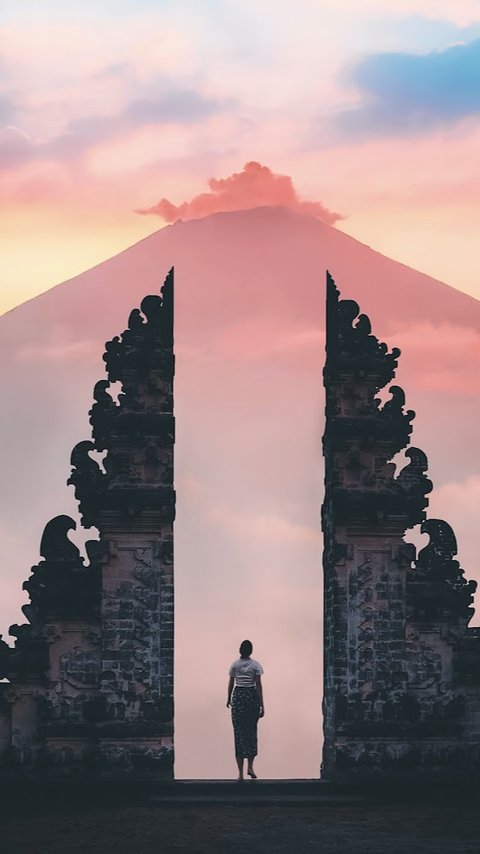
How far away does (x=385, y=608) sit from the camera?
26469 millimetres

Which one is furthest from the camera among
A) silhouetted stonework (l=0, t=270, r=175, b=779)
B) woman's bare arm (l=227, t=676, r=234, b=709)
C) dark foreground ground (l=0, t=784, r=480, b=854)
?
woman's bare arm (l=227, t=676, r=234, b=709)

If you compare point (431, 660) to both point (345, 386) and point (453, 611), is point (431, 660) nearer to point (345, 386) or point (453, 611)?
point (453, 611)

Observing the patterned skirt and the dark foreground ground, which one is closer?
the dark foreground ground

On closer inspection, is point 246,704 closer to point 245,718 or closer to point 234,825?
point 245,718

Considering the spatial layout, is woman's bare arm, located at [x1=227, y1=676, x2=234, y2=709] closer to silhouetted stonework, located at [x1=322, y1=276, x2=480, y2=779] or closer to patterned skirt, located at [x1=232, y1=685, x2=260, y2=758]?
patterned skirt, located at [x1=232, y1=685, x2=260, y2=758]

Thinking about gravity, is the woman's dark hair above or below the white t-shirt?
above

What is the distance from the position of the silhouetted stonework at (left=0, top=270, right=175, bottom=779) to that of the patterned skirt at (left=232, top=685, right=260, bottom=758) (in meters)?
1.00

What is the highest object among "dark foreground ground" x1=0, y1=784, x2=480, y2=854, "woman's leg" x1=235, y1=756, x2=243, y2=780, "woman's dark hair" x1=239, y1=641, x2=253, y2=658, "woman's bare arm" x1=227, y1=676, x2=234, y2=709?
"woman's dark hair" x1=239, y1=641, x2=253, y2=658

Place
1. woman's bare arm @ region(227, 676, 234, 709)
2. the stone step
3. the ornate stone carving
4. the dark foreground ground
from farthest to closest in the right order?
the ornate stone carving < woman's bare arm @ region(227, 676, 234, 709) < the stone step < the dark foreground ground

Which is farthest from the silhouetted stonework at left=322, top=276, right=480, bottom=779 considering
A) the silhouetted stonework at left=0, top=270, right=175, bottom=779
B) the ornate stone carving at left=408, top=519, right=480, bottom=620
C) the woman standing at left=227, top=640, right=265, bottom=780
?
the silhouetted stonework at left=0, top=270, right=175, bottom=779

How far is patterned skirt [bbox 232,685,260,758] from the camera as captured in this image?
2586 centimetres

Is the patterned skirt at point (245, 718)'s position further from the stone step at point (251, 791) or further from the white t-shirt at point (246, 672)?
the stone step at point (251, 791)

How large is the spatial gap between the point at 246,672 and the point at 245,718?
685 mm

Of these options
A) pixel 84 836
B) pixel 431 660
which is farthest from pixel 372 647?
pixel 84 836
